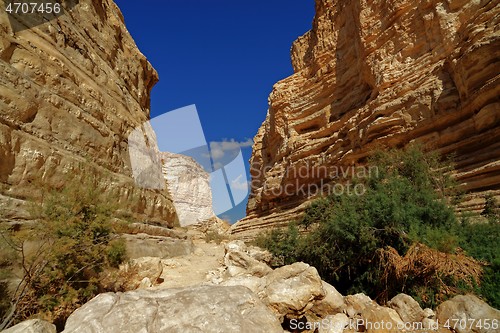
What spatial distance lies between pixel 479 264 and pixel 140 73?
15.1m

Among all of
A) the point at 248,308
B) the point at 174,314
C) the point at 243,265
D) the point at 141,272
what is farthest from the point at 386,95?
the point at 174,314

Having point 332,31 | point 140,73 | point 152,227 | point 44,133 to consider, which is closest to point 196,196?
point 332,31

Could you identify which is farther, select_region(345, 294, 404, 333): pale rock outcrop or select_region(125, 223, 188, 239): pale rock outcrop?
select_region(125, 223, 188, 239): pale rock outcrop

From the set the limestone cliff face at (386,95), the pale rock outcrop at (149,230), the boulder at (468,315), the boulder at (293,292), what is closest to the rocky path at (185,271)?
the pale rock outcrop at (149,230)

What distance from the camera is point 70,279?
4598mm

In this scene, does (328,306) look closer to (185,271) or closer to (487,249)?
(487,249)

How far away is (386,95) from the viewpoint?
16.7 m

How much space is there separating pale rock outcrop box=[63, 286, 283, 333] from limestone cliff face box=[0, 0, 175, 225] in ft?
11.3

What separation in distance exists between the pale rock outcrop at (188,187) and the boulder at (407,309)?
4606 cm

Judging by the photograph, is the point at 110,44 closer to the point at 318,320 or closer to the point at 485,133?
the point at 318,320

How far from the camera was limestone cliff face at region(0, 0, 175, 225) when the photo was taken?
5.33 meters

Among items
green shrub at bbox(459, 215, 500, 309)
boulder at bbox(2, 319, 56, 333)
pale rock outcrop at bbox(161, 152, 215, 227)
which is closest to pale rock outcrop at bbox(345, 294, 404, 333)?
green shrub at bbox(459, 215, 500, 309)

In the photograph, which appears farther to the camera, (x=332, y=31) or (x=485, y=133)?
(x=332, y=31)

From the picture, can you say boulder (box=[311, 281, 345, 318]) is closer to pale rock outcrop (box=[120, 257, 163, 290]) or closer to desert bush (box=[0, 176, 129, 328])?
pale rock outcrop (box=[120, 257, 163, 290])
